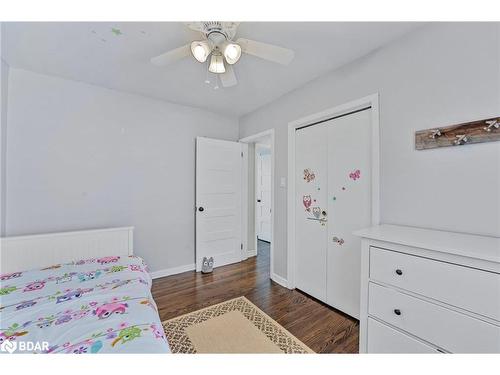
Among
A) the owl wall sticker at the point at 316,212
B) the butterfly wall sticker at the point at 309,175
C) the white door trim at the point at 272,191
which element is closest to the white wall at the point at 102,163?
the white door trim at the point at 272,191

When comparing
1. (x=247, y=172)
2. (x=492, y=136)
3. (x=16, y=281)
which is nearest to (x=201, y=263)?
(x=247, y=172)

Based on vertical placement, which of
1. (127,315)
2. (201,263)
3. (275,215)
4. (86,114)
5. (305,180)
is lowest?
(201,263)

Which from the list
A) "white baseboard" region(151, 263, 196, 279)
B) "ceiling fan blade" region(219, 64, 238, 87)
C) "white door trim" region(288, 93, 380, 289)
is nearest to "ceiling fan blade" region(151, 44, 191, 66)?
"ceiling fan blade" region(219, 64, 238, 87)

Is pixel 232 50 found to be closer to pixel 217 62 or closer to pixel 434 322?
pixel 217 62

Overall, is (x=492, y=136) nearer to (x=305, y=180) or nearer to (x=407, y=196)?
(x=407, y=196)

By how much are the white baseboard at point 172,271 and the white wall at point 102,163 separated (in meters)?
0.06

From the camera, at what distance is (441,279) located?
3.44 feet

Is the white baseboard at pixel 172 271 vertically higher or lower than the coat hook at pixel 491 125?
lower

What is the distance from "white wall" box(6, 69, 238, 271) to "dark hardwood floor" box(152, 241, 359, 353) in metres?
0.50

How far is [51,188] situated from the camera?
2.22 metres

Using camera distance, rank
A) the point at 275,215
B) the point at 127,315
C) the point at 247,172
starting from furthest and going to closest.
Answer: the point at 247,172 → the point at 275,215 → the point at 127,315

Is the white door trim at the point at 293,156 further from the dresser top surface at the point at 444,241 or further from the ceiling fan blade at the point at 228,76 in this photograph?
the ceiling fan blade at the point at 228,76

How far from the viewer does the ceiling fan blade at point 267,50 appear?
1.34 m
